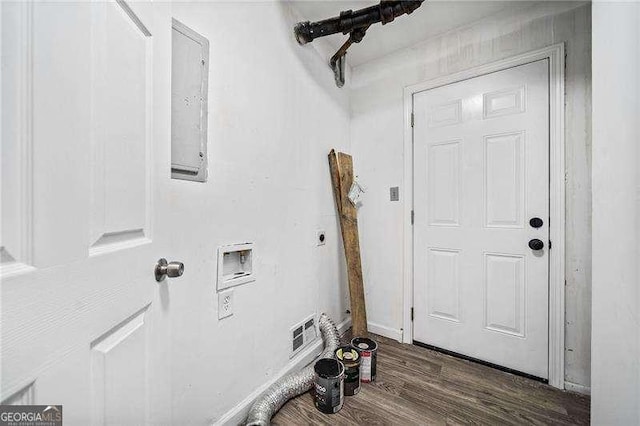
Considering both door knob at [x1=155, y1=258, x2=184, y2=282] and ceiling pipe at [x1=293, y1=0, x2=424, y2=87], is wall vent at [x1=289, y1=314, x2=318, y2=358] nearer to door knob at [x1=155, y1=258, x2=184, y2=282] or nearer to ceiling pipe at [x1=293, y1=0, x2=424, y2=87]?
door knob at [x1=155, y1=258, x2=184, y2=282]

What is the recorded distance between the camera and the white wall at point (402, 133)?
5.01 ft

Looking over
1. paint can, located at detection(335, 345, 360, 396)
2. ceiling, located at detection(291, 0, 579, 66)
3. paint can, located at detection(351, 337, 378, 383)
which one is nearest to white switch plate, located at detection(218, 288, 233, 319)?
paint can, located at detection(335, 345, 360, 396)

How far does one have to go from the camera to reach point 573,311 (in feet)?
5.09

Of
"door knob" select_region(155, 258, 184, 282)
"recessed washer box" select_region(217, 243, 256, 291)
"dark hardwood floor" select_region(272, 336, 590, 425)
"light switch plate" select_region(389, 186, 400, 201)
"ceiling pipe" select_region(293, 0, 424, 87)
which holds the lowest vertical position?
"dark hardwood floor" select_region(272, 336, 590, 425)

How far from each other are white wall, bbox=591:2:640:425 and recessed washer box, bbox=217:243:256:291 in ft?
5.12

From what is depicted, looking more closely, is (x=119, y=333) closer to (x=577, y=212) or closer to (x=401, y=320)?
(x=401, y=320)

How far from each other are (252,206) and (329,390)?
111 centimetres

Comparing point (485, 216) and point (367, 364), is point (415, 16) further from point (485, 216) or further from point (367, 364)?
point (367, 364)

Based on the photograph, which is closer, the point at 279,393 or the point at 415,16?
the point at 279,393

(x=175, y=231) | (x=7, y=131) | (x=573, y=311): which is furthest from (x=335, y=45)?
(x=573, y=311)

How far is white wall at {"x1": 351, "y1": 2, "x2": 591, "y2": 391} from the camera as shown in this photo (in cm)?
153

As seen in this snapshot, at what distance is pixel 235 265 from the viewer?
135cm

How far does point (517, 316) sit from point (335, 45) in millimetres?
2521

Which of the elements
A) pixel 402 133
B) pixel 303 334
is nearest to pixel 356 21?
pixel 402 133
